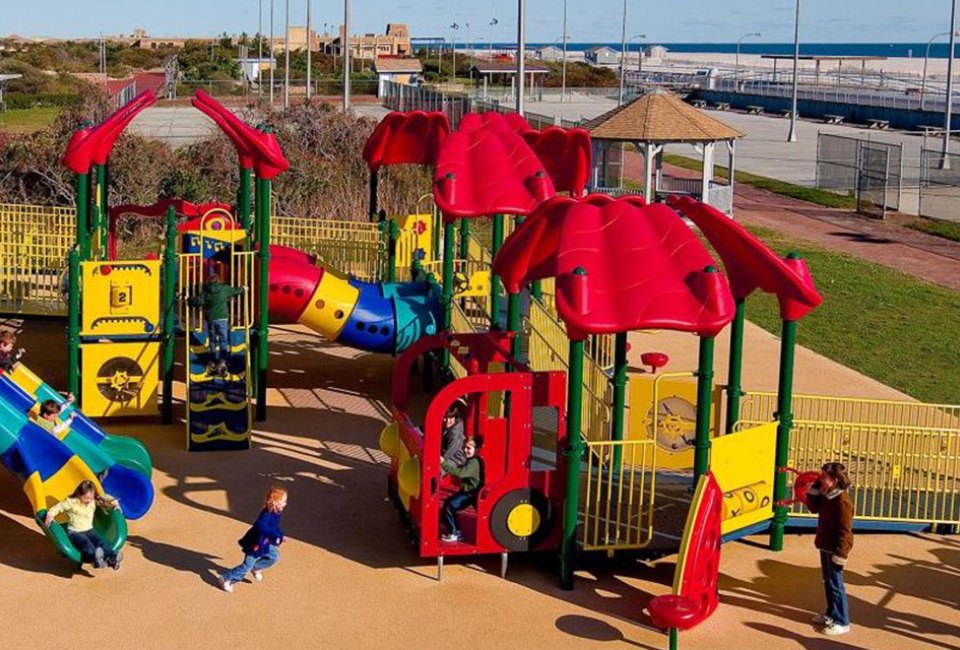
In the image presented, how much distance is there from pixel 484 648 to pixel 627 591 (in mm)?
1801

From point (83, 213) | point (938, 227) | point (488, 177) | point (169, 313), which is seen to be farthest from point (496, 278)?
point (938, 227)

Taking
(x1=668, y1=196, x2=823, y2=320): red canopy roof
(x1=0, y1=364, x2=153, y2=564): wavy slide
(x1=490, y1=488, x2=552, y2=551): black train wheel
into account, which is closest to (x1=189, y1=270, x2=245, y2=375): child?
(x1=0, y1=364, x2=153, y2=564): wavy slide

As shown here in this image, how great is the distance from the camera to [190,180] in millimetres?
32938

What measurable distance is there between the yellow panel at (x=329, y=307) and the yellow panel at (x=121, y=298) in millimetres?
2143

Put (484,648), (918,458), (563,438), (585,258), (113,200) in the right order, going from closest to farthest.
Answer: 1. (484,648)
2. (585,258)
3. (563,438)
4. (918,458)
5. (113,200)

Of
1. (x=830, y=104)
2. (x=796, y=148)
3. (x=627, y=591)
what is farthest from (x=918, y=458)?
(x=830, y=104)

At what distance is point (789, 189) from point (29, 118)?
36753 millimetres

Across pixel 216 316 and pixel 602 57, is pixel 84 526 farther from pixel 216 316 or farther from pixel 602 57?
pixel 602 57

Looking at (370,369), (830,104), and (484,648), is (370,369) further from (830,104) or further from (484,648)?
(830,104)

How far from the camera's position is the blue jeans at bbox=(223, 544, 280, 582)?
11.8 m

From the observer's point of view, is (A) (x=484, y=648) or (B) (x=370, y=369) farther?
(B) (x=370, y=369)

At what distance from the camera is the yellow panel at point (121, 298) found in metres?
16.6

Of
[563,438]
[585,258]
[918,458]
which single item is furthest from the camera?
[918,458]

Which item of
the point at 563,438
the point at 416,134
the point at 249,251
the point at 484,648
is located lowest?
the point at 484,648
